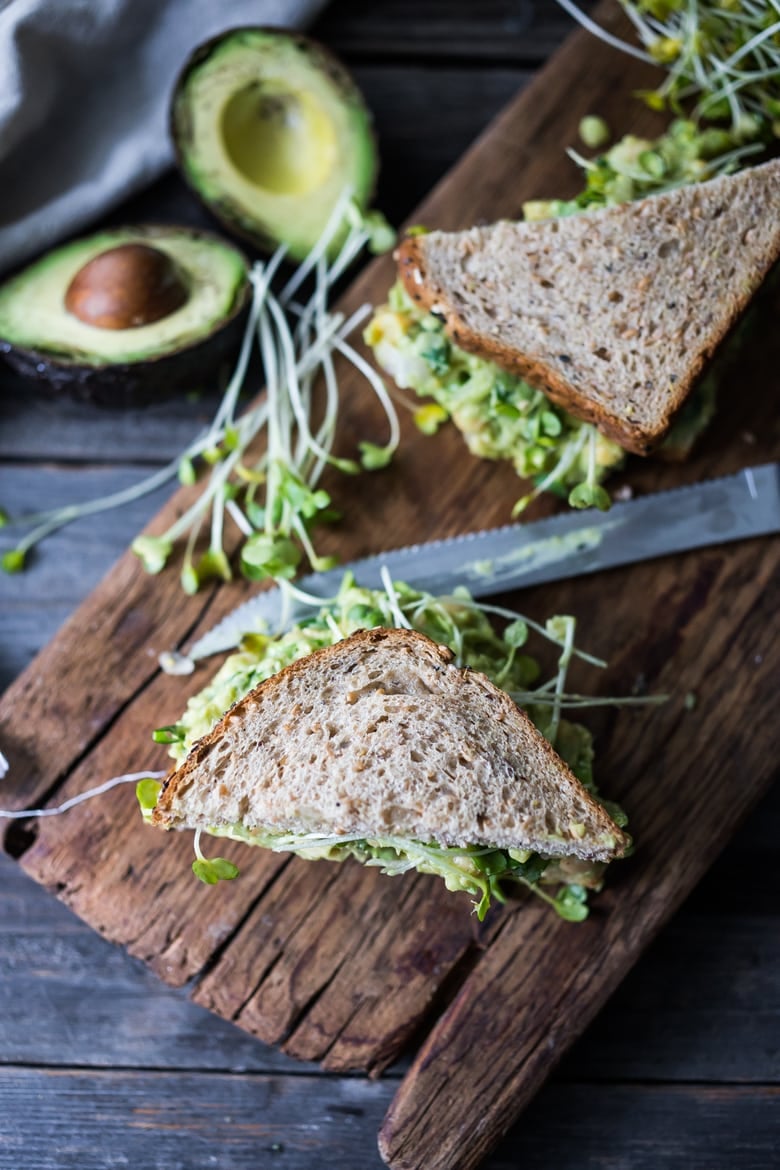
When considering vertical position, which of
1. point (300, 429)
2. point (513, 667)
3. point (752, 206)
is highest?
point (752, 206)

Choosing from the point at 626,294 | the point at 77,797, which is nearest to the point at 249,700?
the point at 77,797

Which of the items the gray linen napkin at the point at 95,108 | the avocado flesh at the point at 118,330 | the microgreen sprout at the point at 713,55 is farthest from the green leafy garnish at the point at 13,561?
the microgreen sprout at the point at 713,55

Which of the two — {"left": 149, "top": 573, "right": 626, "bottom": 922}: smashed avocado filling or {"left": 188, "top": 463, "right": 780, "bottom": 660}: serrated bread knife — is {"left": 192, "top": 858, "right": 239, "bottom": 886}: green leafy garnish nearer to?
{"left": 149, "top": 573, "right": 626, "bottom": 922}: smashed avocado filling

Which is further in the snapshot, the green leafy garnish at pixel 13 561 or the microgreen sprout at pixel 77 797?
the green leafy garnish at pixel 13 561

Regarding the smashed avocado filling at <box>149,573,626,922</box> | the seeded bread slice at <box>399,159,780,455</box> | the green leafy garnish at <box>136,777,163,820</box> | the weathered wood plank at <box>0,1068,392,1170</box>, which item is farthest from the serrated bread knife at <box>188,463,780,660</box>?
the weathered wood plank at <box>0,1068,392,1170</box>

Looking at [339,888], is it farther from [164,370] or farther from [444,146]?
[444,146]

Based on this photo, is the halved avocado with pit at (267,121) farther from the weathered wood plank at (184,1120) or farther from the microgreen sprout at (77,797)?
the weathered wood plank at (184,1120)

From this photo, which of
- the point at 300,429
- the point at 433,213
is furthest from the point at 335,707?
the point at 433,213
